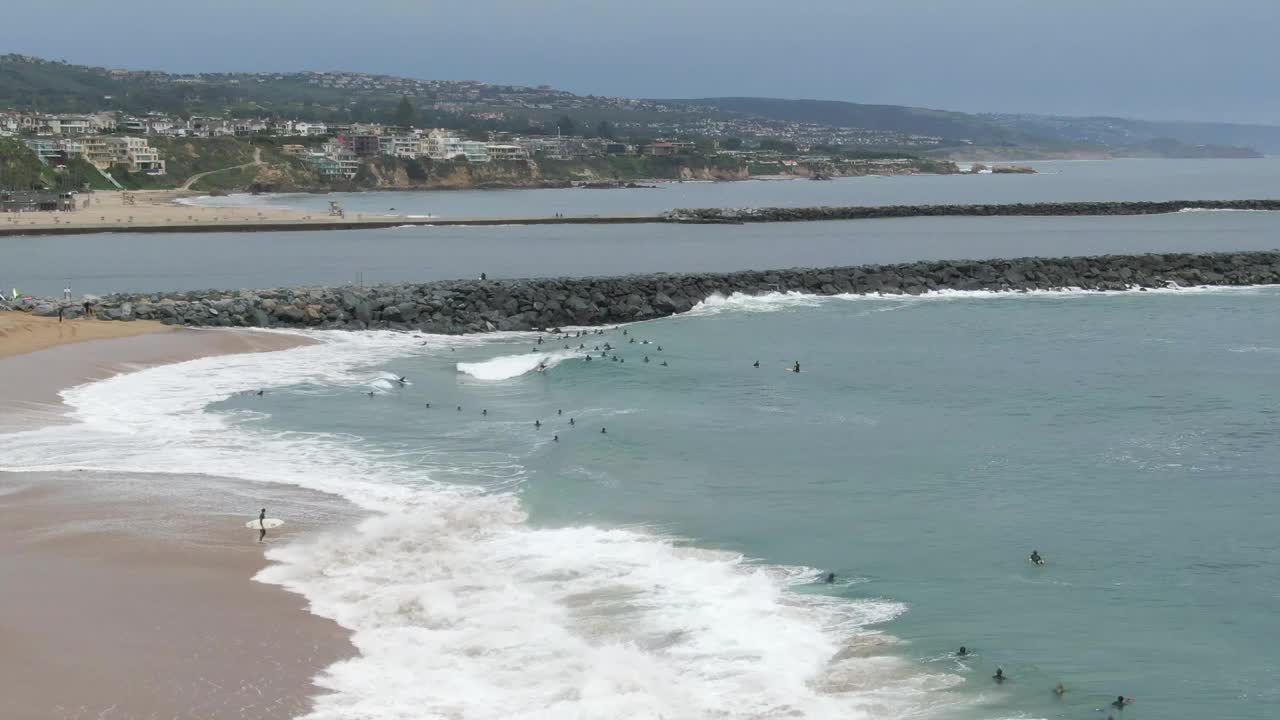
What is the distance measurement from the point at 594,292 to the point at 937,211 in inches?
2517

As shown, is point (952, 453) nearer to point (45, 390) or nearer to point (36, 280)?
point (45, 390)

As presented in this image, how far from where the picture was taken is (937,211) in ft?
325

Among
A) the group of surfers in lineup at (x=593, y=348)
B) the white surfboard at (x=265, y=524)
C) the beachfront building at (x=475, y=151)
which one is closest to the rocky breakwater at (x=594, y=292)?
the group of surfers in lineup at (x=593, y=348)

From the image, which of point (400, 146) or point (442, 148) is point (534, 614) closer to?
point (400, 146)

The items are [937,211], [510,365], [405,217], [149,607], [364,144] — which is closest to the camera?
[149,607]

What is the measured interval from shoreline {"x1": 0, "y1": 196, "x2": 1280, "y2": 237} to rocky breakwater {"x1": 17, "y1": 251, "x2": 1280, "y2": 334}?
123ft

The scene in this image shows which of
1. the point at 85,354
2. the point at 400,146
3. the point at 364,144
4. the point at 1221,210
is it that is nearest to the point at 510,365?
the point at 85,354

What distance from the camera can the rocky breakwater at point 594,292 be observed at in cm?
3619

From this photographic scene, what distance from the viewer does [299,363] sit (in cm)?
3044

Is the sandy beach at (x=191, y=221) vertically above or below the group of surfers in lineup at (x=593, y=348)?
above

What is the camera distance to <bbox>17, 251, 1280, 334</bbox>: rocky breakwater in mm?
36188

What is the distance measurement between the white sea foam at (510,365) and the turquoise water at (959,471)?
7.7 inches

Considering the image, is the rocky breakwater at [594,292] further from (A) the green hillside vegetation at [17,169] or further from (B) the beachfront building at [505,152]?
(B) the beachfront building at [505,152]

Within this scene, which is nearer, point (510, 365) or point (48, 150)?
point (510, 365)
